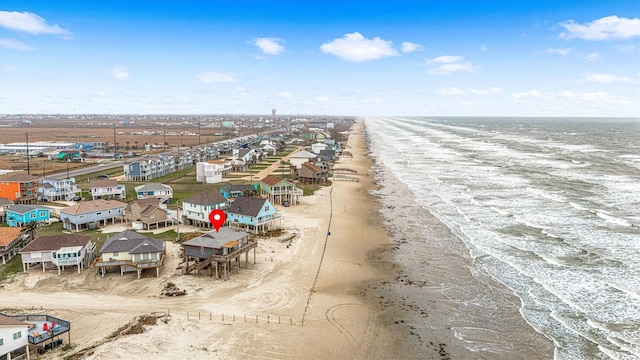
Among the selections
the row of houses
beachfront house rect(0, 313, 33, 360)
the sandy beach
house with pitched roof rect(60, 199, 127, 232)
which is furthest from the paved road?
beachfront house rect(0, 313, 33, 360)

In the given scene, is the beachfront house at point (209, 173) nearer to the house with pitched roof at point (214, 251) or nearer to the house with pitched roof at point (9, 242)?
the house with pitched roof at point (9, 242)

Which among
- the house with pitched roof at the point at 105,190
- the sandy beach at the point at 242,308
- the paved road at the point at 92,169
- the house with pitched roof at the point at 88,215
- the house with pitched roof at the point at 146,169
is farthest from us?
the paved road at the point at 92,169

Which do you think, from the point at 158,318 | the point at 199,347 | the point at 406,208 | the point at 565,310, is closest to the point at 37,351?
the point at 158,318

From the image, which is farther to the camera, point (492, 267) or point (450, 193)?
point (450, 193)

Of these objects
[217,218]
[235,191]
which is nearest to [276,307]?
[217,218]

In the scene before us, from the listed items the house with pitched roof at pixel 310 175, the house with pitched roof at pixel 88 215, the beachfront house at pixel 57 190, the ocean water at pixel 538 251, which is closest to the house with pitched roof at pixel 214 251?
the ocean water at pixel 538 251

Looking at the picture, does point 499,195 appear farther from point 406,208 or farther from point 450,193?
point 406,208

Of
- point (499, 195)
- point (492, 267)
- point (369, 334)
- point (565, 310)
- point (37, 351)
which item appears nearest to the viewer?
point (37, 351)
